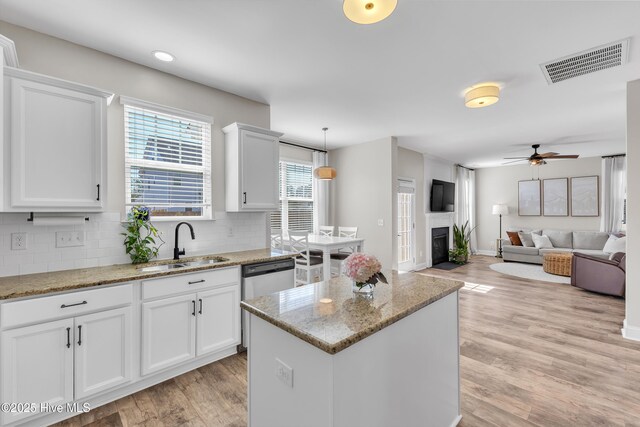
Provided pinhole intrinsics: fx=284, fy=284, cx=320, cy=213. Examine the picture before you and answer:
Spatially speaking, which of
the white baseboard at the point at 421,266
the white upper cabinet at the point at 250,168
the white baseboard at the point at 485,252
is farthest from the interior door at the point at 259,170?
the white baseboard at the point at 485,252

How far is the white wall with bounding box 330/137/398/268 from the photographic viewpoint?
536cm

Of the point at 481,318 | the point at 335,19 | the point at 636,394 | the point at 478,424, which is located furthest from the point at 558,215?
the point at 335,19

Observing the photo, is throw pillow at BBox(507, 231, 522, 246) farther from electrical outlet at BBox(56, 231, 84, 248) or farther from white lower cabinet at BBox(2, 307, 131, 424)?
electrical outlet at BBox(56, 231, 84, 248)

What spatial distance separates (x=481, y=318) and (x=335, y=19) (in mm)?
3839

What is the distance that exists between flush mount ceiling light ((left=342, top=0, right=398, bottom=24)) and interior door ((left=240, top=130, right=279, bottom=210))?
1884 mm

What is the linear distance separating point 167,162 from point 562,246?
29.4 ft

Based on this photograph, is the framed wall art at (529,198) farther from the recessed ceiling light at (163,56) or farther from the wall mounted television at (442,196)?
the recessed ceiling light at (163,56)

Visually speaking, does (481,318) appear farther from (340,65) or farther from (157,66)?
(157,66)

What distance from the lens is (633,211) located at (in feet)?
10.2

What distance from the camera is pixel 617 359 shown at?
8.90 feet

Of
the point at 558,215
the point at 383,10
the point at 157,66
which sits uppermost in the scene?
the point at 157,66

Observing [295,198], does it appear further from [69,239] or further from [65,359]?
[65,359]

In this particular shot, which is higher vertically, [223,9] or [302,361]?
[223,9]

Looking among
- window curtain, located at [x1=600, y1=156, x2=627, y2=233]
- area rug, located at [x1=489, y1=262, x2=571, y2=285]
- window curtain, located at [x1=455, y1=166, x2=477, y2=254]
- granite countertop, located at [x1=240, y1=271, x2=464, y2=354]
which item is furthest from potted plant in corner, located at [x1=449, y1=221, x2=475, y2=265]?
granite countertop, located at [x1=240, y1=271, x2=464, y2=354]
